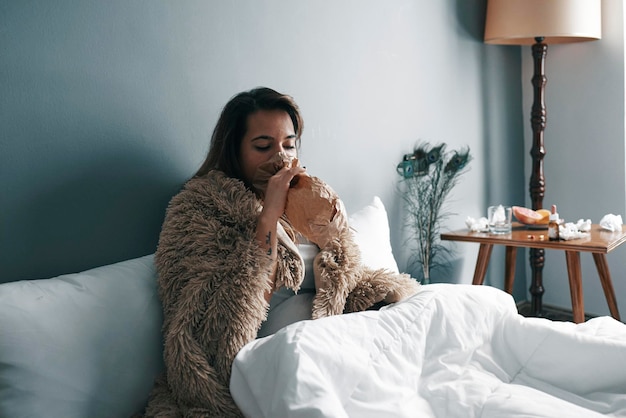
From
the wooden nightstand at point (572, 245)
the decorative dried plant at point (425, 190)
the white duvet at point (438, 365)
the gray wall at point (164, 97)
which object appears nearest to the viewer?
the white duvet at point (438, 365)

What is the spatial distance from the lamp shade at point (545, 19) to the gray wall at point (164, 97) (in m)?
0.22

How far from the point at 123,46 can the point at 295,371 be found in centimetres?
94

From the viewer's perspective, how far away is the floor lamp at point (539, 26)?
249cm

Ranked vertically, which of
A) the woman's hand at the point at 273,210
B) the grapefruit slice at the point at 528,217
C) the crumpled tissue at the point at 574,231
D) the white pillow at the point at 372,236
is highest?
the woman's hand at the point at 273,210

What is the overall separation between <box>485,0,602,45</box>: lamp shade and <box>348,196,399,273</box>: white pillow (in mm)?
1199

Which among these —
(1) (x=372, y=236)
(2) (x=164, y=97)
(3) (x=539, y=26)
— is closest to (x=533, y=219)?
(3) (x=539, y=26)

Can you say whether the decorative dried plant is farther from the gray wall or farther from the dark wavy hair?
the dark wavy hair

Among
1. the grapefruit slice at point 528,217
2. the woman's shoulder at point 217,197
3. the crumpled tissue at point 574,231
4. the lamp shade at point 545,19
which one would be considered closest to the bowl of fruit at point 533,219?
the grapefruit slice at point 528,217

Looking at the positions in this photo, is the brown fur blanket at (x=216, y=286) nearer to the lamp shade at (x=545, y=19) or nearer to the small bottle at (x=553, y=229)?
the small bottle at (x=553, y=229)

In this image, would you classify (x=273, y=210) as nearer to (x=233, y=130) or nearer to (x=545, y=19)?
(x=233, y=130)

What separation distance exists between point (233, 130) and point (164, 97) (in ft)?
0.73

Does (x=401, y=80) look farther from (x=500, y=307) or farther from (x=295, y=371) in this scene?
(x=295, y=371)

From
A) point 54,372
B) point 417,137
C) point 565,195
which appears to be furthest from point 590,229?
point 54,372

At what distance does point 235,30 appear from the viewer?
5.60 feet
